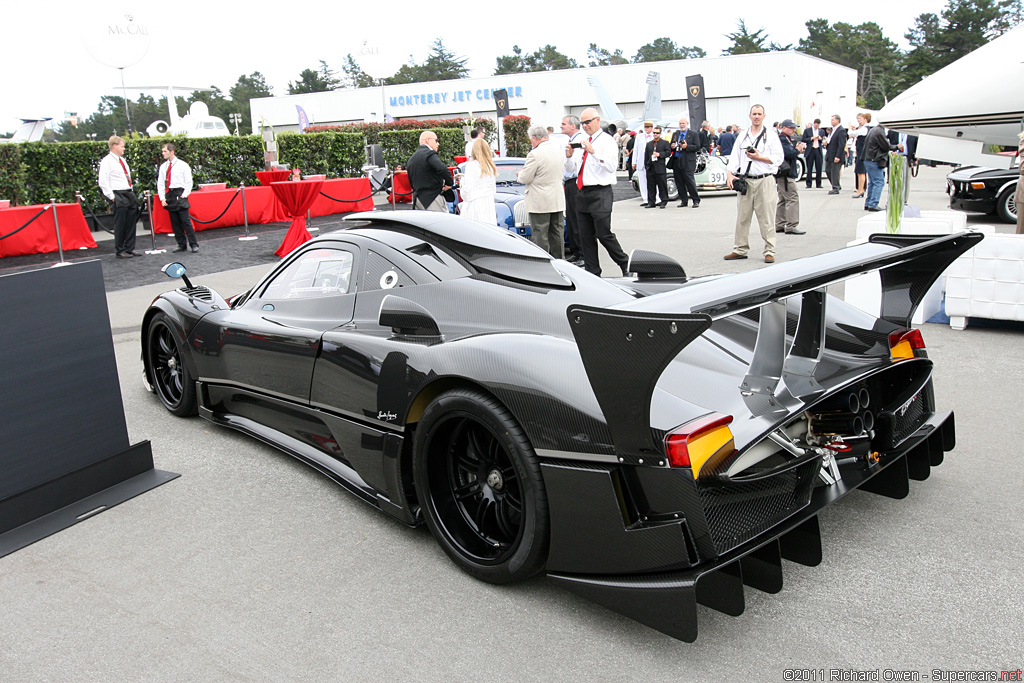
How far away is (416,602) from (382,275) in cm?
156

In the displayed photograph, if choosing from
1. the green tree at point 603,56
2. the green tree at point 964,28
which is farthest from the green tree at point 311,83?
the green tree at point 964,28

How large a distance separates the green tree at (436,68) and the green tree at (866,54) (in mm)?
48258

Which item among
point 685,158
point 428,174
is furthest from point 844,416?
point 685,158

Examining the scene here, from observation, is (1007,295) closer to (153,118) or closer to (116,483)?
(116,483)

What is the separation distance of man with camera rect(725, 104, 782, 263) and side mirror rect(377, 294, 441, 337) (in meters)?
7.19

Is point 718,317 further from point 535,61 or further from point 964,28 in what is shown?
point 535,61

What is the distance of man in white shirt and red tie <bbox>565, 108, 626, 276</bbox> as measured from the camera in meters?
8.88

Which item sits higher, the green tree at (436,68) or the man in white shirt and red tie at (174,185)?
the green tree at (436,68)

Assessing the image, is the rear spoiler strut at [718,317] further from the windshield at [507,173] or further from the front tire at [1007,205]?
the front tire at [1007,205]

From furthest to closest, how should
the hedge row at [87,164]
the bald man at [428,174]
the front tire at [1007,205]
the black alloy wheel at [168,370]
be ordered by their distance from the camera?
the hedge row at [87,164] → the front tire at [1007,205] → the bald man at [428,174] → the black alloy wheel at [168,370]

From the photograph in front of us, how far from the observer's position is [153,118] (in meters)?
116

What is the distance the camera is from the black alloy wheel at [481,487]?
2.58 meters

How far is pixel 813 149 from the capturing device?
70.7 feet

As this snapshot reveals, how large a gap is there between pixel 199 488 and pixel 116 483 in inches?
17.4
